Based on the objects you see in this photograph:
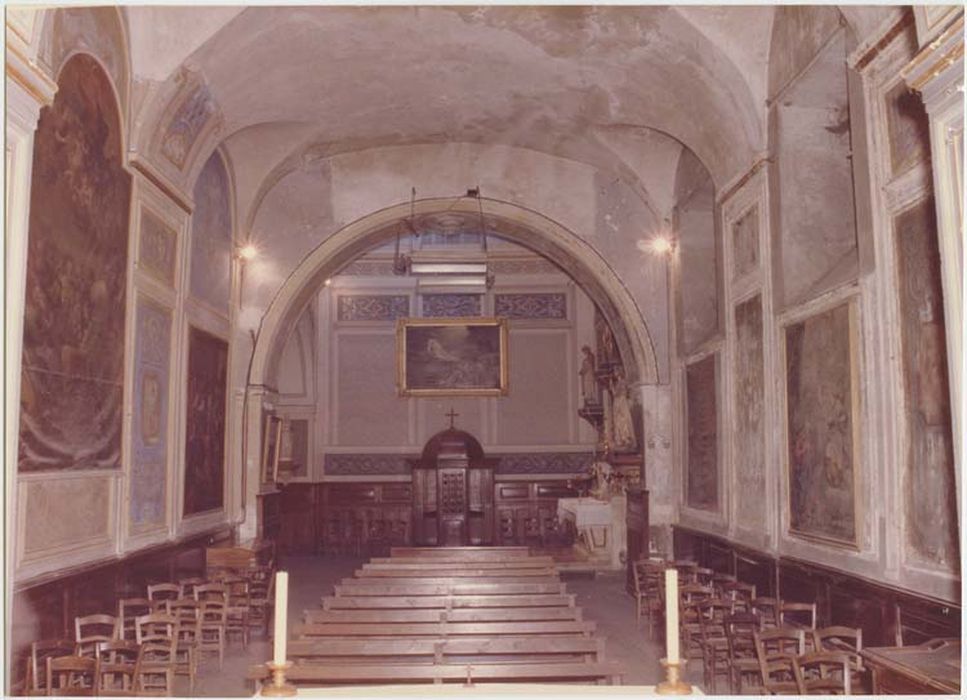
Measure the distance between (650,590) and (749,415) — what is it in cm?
221

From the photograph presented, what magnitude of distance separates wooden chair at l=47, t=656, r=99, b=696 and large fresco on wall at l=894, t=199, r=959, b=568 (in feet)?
16.4

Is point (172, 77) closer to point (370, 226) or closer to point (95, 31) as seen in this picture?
point (95, 31)

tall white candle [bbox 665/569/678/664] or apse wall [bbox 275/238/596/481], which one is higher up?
apse wall [bbox 275/238/596/481]

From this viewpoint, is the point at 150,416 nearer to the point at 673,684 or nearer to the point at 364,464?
the point at 673,684

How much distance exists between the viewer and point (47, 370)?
6.62m

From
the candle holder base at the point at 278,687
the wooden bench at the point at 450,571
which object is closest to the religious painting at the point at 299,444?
the wooden bench at the point at 450,571

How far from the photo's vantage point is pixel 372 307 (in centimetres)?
1988

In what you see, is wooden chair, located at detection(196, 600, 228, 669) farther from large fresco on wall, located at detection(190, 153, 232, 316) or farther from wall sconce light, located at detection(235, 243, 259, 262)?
wall sconce light, located at detection(235, 243, 259, 262)

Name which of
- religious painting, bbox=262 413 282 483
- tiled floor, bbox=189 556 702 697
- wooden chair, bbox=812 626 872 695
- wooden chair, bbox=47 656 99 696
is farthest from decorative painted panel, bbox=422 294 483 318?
wooden chair, bbox=812 626 872 695

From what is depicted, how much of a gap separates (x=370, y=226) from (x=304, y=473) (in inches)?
283

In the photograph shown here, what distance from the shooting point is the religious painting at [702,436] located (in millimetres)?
10758

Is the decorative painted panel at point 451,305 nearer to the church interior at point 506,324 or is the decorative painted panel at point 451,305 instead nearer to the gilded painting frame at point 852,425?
the church interior at point 506,324

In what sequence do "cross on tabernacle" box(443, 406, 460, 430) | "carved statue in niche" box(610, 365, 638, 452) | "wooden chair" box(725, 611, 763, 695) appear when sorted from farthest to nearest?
"cross on tabernacle" box(443, 406, 460, 430) → "carved statue in niche" box(610, 365, 638, 452) → "wooden chair" box(725, 611, 763, 695)

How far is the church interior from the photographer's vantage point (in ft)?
19.3
